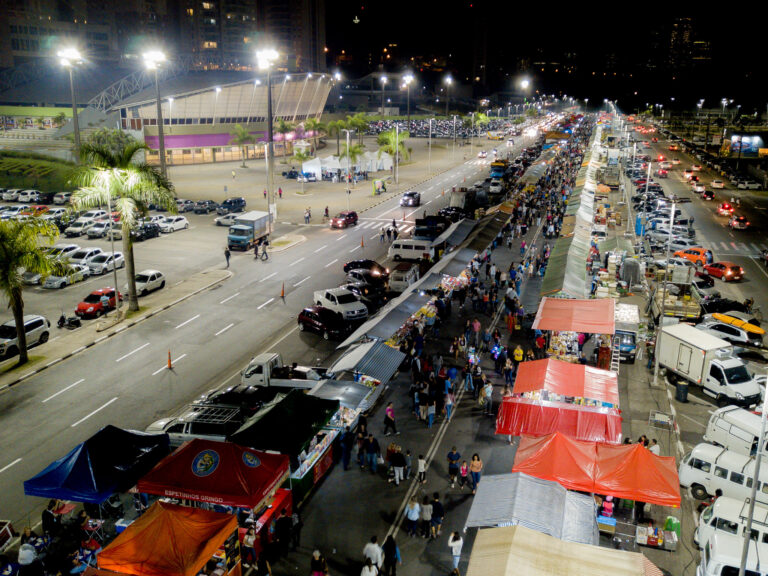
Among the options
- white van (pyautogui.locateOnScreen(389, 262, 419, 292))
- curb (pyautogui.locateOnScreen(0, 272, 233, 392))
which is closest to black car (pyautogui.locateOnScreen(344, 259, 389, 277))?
white van (pyautogui.locateOnScreen(389, 262, 419, 292))

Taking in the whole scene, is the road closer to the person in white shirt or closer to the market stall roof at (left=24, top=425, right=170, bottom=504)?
the market stall roof at (left=24, top=425, right=170, bottom=504)

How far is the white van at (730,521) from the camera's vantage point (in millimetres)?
14734

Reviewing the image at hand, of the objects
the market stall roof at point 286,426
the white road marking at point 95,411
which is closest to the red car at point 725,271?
the market stall roof at point 286,426

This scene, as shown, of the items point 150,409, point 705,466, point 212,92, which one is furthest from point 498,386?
point 212,92

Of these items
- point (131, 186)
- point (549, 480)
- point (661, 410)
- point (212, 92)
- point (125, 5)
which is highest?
point (125, 5)

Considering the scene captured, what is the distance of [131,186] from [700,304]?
29984mm

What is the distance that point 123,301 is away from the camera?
1372 inches

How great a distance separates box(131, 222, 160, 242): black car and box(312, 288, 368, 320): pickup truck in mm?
24381

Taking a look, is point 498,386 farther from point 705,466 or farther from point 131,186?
point 131,186

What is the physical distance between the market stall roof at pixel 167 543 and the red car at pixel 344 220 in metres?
42.6

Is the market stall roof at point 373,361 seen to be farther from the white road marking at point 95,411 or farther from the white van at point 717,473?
the white van at point 717,473

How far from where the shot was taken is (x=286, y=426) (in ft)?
56.5

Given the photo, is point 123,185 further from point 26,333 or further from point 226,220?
point 226,220

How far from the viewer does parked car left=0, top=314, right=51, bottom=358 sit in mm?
26903
